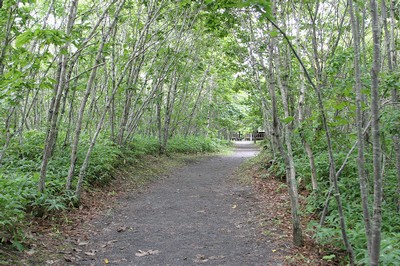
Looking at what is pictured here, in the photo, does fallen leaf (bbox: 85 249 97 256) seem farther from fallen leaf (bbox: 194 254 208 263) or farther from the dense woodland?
fallen leaf (bbox: 194 254 208 263)

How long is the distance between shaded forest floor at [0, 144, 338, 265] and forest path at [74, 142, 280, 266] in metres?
0.01

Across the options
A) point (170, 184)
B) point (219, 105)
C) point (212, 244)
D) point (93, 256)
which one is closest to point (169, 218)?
point (212, 244)

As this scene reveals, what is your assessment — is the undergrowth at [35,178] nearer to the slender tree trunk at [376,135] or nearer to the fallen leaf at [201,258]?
the fallen leaf at [201,258]

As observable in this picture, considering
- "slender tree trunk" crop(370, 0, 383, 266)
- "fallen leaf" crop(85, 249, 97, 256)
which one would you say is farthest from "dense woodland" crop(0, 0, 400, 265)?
"fallen leaf" crop(85, 249, 97, 256)

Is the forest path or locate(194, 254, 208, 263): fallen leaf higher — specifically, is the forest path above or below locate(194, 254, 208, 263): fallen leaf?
above

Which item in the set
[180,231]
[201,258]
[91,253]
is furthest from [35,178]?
[201,258]

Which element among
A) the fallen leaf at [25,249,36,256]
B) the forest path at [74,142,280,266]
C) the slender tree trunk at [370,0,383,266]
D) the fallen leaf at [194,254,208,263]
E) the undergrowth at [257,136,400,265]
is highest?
the slender tree trunk at [370,0,383,266]

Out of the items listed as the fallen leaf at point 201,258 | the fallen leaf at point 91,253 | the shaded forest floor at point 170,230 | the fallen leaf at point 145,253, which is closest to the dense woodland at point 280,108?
the shaded forest floor at point 170,230

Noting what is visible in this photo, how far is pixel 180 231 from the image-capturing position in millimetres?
5000

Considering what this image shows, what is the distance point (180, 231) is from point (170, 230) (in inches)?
6.9

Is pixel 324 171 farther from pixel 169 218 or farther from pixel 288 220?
pixel 169 218

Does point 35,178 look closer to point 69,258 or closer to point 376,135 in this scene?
point 69,258

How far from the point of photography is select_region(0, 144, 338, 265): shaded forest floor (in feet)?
12.8

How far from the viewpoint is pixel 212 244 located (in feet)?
14.6
